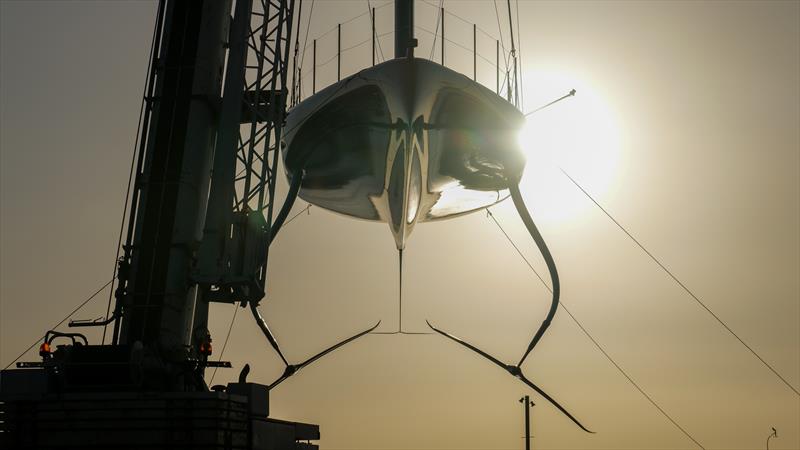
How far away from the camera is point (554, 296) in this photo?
20500 millimetres

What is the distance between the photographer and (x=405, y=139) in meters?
19.1

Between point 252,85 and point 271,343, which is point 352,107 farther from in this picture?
point 271,343

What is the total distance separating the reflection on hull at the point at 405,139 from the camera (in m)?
18.9

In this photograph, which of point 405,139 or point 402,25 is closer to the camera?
point 405,139

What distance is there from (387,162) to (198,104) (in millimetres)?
3793

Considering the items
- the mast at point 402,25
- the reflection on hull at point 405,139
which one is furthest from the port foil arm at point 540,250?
the mast at point 402,25

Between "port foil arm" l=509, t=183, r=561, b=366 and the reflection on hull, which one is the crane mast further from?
"port foil arm" l=509, t=183, r=561, b=366

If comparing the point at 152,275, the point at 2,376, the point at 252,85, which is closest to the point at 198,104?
the point at 252,85

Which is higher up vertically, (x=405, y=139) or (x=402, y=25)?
(x=402, y=25)

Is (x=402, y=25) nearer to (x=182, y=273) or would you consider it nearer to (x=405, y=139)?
(x=405, y=139)

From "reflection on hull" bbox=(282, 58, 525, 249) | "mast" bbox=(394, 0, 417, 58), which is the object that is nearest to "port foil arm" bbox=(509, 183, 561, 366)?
"reflection on hull" bbox=(282, 58, 525, 249)

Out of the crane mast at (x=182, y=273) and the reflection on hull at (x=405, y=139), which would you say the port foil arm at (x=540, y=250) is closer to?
the reflection on hull at (x=405, y=139)

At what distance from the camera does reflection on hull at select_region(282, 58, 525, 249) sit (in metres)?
18.9

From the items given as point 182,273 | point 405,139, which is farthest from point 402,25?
point 182,273
